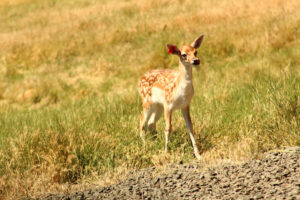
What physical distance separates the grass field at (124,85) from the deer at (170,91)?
287 mm

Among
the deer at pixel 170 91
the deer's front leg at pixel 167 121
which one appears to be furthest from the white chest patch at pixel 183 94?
the deer's front leg at pixel 167 121

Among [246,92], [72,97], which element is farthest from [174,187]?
[72,97]

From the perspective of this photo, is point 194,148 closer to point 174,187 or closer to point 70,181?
point 174,187

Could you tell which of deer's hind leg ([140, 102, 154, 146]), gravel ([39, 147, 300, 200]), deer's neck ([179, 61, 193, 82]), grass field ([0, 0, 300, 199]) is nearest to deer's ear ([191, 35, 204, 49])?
deer's neck ([179, 61, 193, 82])

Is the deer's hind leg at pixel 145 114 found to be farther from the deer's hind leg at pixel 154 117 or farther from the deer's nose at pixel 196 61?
the deer's nose at pixel 196 61

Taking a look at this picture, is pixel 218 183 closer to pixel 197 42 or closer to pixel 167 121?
pixel 167 121

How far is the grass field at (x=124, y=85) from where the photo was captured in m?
5.77

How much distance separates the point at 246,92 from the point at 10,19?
64.4ft

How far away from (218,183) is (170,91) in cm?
149

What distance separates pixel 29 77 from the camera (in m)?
14.9

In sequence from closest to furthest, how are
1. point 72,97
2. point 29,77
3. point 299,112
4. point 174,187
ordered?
point 174,187, point 299,112, point 72,97, point 29,77

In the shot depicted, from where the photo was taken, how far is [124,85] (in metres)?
13.1

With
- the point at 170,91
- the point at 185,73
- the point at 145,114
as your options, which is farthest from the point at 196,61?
the point at 145,114

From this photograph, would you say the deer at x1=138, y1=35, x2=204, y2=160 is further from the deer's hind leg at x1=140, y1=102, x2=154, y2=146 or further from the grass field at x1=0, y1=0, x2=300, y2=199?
the grass field at x1=0, y1=0, x2=300, y2=199
